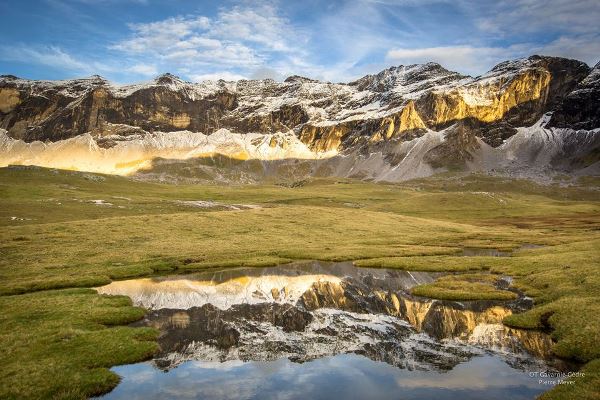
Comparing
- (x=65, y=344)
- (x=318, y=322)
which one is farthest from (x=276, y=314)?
(x=65, y=344)

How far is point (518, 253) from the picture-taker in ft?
258

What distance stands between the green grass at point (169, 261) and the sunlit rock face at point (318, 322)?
2.74 meters

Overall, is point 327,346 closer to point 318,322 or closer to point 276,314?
point 318,322

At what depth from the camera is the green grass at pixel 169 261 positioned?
28141 mm

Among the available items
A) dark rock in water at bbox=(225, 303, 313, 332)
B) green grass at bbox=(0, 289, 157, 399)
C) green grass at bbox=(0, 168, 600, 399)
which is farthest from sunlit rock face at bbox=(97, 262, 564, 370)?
green grass at bbox=(0, 168, 600, 399)

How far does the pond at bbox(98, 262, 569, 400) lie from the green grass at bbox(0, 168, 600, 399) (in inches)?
88.5

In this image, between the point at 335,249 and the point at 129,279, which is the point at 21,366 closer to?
the point at 129,279

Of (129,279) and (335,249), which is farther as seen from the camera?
(335,249)

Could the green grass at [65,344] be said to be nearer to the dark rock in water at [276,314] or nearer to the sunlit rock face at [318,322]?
the sunlit rock face at [318,322]

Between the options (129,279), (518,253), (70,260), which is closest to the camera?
(129,279)

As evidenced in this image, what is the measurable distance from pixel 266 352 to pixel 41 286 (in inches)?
1306

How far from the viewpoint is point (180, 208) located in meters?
148

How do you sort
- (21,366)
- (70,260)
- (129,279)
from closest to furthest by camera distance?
(21,366) < (129,279) < (70,260)

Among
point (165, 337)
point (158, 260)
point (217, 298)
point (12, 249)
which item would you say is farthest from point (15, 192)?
point (165, 337)
